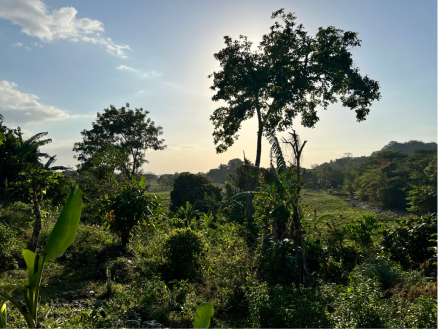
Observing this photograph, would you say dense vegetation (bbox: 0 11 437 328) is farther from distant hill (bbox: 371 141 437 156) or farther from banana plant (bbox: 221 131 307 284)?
distant hill (bbox: 371 141 437 156)

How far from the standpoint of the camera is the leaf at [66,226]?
184cm

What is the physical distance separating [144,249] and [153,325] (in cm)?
372

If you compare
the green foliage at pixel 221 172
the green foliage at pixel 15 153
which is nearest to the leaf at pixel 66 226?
the green foliage at pixel 15 153

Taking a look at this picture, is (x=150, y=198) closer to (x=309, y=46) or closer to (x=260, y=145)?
(x=260, y=145)

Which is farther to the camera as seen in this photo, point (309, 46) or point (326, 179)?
point (326, 179)

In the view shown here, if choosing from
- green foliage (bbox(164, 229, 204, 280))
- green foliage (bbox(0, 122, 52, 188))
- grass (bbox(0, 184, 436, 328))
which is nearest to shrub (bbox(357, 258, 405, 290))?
grass (bbox(0, 184, 436, 328))

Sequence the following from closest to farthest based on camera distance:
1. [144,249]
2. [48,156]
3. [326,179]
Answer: [144,249]
[48,156]
[326,179]

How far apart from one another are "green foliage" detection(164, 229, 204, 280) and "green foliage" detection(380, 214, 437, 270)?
512 cm

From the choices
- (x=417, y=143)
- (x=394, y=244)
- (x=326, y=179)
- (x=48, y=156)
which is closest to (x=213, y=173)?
(x=326, y=179)

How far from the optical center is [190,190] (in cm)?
2414

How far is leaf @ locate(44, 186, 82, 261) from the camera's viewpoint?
72.5 inches

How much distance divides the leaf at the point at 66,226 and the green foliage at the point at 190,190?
70.6ft

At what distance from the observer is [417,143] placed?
281 feet

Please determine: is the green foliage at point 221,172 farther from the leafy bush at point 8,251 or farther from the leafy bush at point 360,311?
the leafy bush at point 360,311
